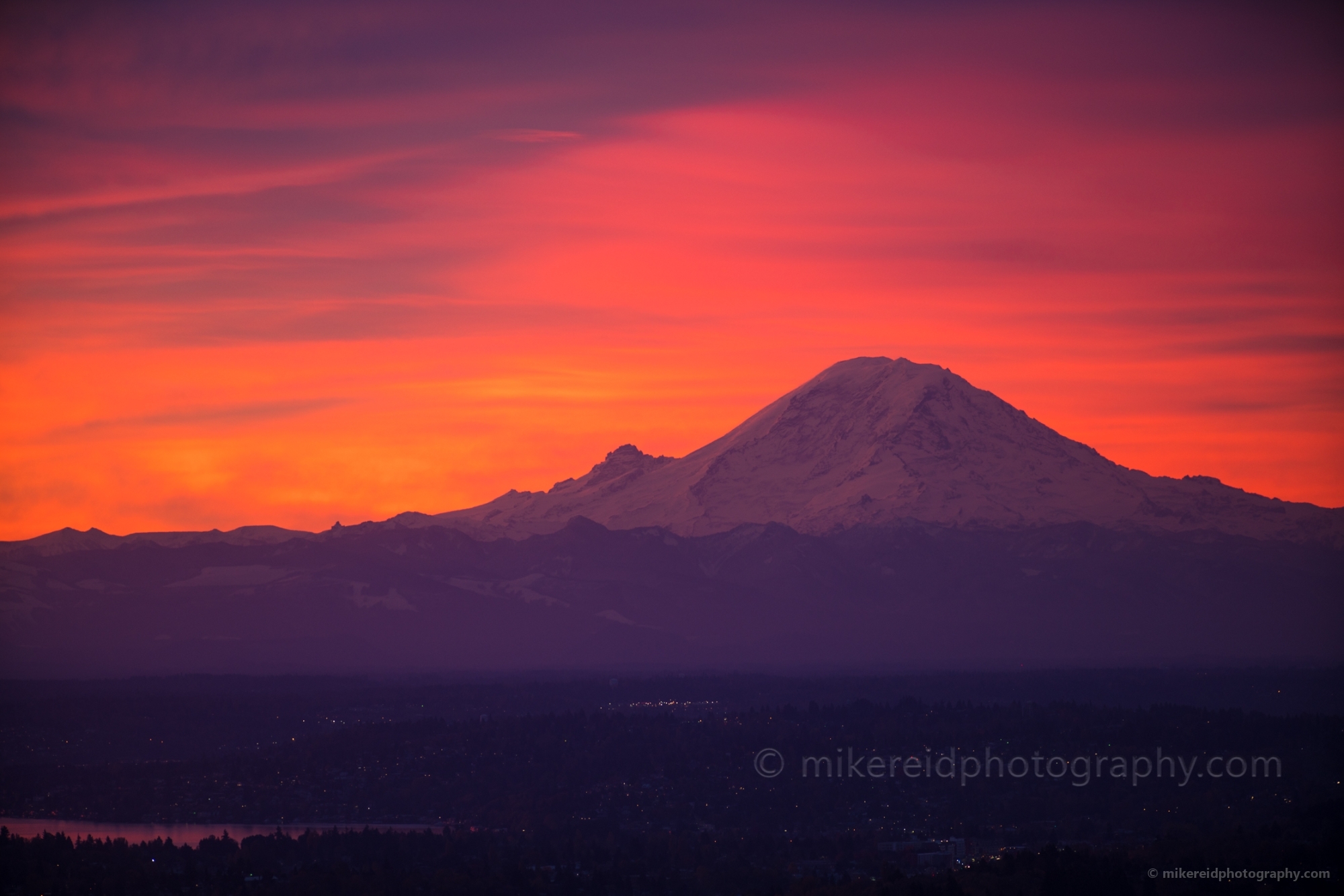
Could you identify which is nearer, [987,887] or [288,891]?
[987,887]

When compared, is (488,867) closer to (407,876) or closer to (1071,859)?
(407,876)

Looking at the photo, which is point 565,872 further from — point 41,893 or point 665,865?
point 41,893

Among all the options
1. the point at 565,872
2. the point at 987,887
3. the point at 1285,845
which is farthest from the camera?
the point at 565,872

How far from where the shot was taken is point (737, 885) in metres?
185

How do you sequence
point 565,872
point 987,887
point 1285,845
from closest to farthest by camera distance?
1. point 987,887
2. point 1285,845
3. point 565,872

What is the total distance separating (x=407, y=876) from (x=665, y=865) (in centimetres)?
2772

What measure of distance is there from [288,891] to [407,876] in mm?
11657

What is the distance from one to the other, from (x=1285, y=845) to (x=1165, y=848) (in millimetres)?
11540

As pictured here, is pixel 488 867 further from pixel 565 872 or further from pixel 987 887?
pixel 987 887

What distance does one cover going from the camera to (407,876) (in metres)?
185

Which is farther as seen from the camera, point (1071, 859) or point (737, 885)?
point (737, 885)

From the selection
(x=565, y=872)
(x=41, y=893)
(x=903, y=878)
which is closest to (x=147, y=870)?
(x=41, y=893)

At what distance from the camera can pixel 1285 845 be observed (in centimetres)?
17775

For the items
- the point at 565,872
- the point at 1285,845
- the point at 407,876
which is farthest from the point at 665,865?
the point at 1285,845
